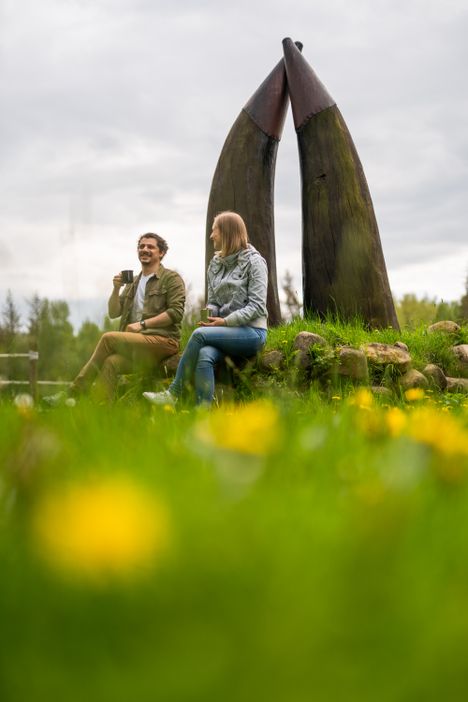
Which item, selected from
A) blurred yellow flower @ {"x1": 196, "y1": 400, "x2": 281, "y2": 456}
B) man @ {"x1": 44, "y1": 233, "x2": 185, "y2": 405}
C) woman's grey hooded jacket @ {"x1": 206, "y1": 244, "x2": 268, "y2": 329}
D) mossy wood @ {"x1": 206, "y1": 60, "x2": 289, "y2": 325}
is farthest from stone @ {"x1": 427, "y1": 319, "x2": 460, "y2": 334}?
blurred yellow flower @ {"x1": 196, "y1": 400, "x2": 281, "y2": 456}

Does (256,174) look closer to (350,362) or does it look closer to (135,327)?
(135,327)

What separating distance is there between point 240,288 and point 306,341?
0.80 metres

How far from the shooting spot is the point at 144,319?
6121 mm

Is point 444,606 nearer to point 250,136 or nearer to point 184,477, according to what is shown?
point 184,477

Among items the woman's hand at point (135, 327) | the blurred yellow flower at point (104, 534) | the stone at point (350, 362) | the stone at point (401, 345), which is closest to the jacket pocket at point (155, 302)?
the woman's hand at point (135, 327)

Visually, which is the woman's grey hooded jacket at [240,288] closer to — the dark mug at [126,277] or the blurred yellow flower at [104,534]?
the dark mug at [126,277]

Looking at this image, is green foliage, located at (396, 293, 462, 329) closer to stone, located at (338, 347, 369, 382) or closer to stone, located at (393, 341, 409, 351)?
stone, located at (393, 341, 409, 351)

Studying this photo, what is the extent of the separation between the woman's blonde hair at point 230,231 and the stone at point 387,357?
1511mm

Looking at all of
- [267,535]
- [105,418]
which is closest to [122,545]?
[267,535]

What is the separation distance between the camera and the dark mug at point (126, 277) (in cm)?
615

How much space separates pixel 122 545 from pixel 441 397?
5308 millimetres

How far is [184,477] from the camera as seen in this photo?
87 cm

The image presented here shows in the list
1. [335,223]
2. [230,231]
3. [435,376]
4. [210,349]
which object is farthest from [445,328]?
[210,349]

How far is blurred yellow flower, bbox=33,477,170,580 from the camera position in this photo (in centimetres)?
43
